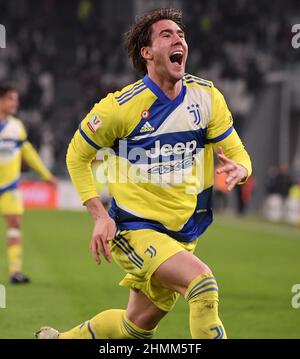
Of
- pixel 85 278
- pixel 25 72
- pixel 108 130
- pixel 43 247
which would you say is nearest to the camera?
pixel 108 130

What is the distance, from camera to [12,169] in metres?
11.5

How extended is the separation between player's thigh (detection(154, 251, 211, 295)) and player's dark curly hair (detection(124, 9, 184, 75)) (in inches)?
51.9

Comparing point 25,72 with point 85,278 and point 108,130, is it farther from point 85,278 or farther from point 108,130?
point 108,130

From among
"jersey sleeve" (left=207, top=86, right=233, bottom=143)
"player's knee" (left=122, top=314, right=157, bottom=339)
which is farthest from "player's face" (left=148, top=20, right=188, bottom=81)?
"player's knee" (left=122, top=314, right=157, bottom=339)

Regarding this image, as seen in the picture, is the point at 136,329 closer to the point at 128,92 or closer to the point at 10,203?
the point at 128,92

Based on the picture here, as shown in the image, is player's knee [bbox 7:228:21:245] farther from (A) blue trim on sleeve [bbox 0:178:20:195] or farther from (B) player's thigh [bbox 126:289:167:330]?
(B) player's thigh [bbox 126:289:167:330]

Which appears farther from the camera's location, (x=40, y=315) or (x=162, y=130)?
(x=40, y=315)

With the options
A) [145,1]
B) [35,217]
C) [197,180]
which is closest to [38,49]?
[145,1]

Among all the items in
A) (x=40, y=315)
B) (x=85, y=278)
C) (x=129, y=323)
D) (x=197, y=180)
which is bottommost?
(x=85, y=278)

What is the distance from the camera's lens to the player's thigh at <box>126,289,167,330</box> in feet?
18.4

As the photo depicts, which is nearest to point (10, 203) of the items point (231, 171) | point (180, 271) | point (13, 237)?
point (13, 237)

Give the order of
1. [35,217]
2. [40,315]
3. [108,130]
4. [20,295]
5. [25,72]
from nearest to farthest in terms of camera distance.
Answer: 1. [108,130]
2. [40,315]
3. [20,295]
4. [35,217]
5. [25,72]

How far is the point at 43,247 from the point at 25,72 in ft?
51.2

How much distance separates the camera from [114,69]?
31.2 metres
